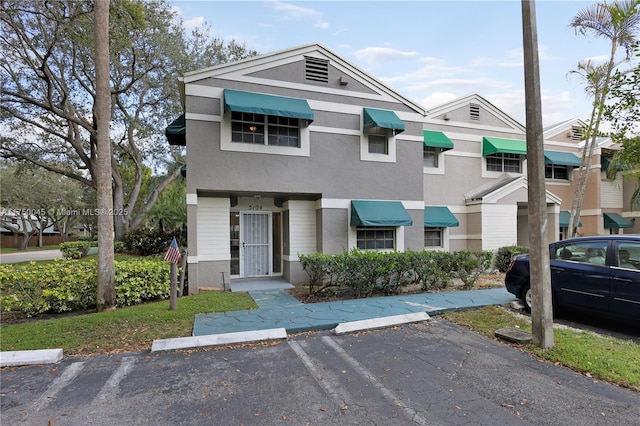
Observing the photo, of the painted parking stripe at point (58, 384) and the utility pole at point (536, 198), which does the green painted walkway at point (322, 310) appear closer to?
the painted parking stripe at point (58, 384)

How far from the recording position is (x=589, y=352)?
192 inches

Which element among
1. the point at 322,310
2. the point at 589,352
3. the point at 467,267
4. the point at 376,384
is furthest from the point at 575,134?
the point at 376,384

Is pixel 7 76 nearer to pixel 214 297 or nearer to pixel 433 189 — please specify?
pixel 214 297

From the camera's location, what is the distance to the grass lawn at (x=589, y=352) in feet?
14.0

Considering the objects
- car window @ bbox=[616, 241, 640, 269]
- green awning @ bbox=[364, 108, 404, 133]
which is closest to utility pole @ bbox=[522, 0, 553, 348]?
car window @ bbox=[616, 241, 640, 269]

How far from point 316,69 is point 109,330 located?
29.9ft

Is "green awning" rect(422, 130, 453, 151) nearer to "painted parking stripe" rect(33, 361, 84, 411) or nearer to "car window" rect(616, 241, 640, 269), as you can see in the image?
"car window" rect(616, 241, 640, 269)

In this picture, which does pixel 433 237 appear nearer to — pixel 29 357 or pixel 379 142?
pixel 379 142

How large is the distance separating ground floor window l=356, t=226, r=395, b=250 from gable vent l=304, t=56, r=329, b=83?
5.15 metres

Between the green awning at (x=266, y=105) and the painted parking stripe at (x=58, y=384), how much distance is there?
262 inches

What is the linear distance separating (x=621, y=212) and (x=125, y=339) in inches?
918

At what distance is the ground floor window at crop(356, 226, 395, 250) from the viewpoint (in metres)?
11.4

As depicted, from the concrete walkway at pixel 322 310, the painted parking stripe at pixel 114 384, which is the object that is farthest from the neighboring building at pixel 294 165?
the painted parking stripe at pixel 114 384

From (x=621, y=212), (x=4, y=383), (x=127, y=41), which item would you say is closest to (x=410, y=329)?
(x=4, y=383)
